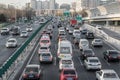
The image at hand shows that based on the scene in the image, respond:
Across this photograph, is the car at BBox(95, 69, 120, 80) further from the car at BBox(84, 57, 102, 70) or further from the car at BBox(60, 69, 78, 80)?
the car at BBox(84, 57, 102, 70)

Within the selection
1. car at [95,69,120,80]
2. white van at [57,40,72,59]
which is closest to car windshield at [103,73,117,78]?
car at [95,69,120,80]

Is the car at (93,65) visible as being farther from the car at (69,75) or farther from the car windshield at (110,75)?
the car windshield at (110,75)

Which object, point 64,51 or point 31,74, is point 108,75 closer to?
point 31,74

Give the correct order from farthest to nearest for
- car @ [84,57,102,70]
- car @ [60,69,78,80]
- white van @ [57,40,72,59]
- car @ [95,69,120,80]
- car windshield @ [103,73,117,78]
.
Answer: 1. white van @ [57,40,72,59]
2. car @ [84,57,102,70]
3. car @ [60,69,78,80]
4. car windshield @ [103,73,117,78]
5. car @ [95,69,120,80]

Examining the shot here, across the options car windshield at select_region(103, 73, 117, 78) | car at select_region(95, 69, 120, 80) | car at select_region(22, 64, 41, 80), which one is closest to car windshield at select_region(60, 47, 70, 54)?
car at select_region(22, 64, 41, 80)

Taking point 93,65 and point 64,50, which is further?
point 64,50

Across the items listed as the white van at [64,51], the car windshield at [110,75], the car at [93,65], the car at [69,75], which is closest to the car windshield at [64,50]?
the white van at [64,51]

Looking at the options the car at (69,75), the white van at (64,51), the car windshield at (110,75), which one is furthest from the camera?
the white van at (64,51)

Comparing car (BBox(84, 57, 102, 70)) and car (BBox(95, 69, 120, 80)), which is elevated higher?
car (BBox(95, 69, 120, 80))

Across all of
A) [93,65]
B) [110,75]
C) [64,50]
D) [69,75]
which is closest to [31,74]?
[69,75]

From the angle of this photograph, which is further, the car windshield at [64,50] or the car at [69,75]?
the car windshield at [64,50]

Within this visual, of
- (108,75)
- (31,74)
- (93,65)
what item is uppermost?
(108,75)

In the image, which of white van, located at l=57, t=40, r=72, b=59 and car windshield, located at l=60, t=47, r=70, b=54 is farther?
car windshield, located at l=60, t=47, r=70, b=54

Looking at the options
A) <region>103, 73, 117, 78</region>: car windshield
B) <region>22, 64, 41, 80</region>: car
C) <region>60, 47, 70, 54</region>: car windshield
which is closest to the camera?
<region>103, 73, 117, 78</region>: car windshield
